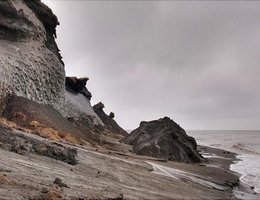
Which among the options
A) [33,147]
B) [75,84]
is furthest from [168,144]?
[75,84]

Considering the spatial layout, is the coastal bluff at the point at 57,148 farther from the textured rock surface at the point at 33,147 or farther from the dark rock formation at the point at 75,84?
the dark rock formation at the point at 75,84

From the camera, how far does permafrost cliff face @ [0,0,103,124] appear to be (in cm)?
3689

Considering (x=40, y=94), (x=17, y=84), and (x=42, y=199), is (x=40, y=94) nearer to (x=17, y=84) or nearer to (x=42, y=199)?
(x=17, y=84)

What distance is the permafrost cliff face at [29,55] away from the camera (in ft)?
121

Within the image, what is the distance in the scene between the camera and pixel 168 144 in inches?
1583

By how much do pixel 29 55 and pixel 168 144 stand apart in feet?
76.1

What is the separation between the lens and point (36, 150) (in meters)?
18.6

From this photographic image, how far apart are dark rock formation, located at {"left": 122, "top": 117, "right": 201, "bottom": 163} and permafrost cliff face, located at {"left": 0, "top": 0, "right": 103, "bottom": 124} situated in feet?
54.3

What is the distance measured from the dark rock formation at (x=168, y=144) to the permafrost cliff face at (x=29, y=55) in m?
16.5

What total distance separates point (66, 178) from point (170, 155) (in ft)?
84.0

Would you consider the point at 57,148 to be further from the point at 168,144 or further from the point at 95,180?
the point at 168,144

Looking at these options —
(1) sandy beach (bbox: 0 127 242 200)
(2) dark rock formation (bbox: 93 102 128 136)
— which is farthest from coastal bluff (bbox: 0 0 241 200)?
(2) dark rock formation (bbox: 93 102 128 136)

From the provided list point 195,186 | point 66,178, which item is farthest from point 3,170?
point 195,186

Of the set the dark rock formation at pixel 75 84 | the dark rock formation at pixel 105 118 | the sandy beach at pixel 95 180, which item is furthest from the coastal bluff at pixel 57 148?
the dark rock formation at pixel 105 118
